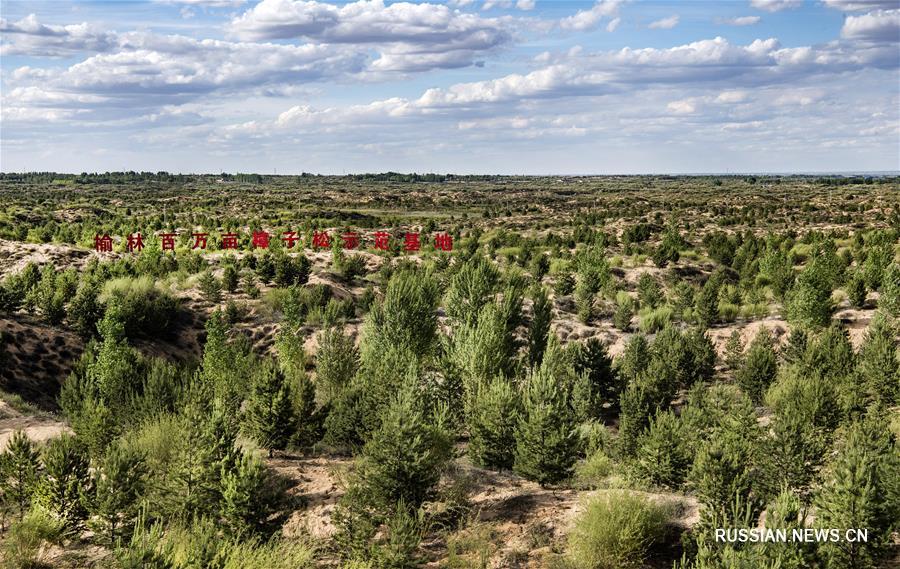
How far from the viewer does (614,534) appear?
13.6 metres

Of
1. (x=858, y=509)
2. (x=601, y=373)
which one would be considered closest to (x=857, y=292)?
(x=601, y=373)

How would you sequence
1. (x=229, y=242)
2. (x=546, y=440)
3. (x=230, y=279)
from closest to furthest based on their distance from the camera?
(x=546, y=440), (x=230, y=279), (x=229, y=242)

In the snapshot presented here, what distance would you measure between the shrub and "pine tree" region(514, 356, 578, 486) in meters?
3.53

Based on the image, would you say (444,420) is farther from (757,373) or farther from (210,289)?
(210,289)

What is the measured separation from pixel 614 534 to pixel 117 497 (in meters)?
11.0

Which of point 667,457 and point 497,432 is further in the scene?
point 497,432

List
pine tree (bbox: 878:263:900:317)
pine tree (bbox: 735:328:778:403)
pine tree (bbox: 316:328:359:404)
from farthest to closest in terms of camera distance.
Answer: pine tree (bbox: 878:263:900:317) < pine tree (bbox: 735:328:778:403) < pine tree (bbox: 316:328:359:404)

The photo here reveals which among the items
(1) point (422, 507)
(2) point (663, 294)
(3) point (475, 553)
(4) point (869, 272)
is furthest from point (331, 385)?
(4) point (869, 272)

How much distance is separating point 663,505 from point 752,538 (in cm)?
352

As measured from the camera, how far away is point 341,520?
14.5 m

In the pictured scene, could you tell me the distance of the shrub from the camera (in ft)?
44.4

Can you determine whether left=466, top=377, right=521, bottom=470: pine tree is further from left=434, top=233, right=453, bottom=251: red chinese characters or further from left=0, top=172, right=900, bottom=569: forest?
left=434, top=233, right=453, bottom=251: red chinese characters

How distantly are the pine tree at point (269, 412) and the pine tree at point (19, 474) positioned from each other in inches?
234

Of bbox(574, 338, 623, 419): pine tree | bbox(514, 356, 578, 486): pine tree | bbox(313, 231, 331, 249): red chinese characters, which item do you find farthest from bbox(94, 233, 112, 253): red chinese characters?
bbox(514, 356, 578, 486): pine tree
